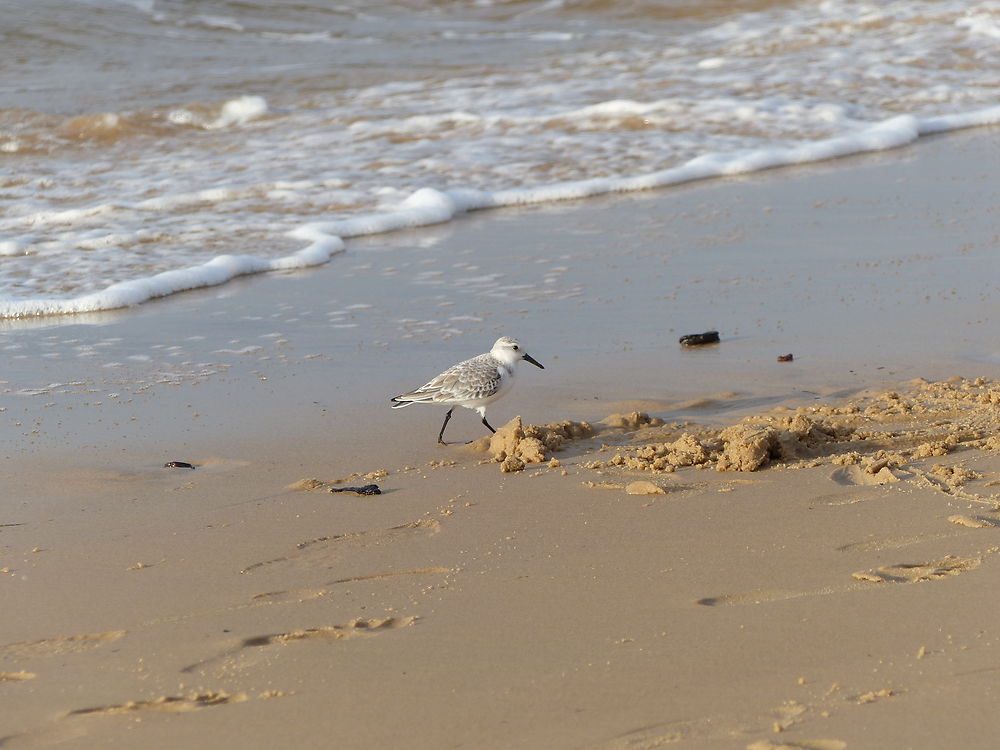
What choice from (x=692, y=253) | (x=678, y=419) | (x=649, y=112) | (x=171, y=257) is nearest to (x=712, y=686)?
(x=678, y=419)

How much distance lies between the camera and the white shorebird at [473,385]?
485cm

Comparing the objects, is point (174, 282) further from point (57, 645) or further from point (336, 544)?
point (57, 645)

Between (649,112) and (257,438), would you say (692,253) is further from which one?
(649,112)

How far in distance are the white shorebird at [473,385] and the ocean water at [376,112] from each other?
3.00 metres

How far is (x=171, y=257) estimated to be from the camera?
8.02 meters

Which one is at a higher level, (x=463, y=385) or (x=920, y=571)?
(x=463, y=385)

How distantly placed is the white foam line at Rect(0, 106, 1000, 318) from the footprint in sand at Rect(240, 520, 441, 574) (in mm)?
Result: 3717

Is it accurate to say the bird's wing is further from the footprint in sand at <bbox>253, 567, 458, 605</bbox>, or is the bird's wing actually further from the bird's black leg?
the footprint in sand at <bbox>253, 567, 458, 605</bbox>

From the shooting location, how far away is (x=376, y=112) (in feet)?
41.2

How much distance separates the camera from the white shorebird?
4.85m

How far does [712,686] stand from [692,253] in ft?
15.7

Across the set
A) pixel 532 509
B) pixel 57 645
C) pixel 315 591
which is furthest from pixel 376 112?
pixel 57 645

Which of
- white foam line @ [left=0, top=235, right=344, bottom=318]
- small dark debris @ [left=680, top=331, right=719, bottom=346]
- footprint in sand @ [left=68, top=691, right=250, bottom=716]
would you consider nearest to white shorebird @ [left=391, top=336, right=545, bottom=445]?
small dark debris @ [left=680, top=331, right=719, bottom=346]

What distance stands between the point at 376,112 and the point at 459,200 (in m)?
3.74
